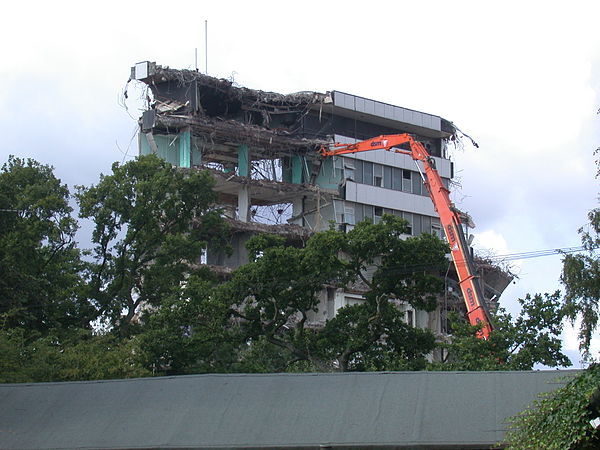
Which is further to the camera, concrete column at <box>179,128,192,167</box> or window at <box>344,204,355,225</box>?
window at <box>344,204,355,225</box>

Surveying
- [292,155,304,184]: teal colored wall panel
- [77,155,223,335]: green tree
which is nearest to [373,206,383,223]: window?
[292,155,304,184]: teal colored wall panel

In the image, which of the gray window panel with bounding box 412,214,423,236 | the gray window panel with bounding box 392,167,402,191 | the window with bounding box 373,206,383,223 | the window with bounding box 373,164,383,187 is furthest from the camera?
the gray window panel with bounding box 392,167,402,191

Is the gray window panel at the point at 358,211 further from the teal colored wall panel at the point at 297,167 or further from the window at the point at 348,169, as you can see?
the teal colored wall panel at the point at 297,167

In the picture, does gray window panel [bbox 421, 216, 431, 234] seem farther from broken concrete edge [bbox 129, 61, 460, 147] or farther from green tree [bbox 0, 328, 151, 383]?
green tree [bbox 0, 328, 151, 383]

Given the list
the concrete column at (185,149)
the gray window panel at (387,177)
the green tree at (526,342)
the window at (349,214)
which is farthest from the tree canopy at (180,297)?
the gray window panel at (387,177)

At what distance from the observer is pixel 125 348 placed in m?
39.8

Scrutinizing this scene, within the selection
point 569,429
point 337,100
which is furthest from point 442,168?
point 569,429

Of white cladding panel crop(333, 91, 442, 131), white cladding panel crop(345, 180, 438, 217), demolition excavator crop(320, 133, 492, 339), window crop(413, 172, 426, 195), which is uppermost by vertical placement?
white cladding panel crop(333, 91, 442, 131)

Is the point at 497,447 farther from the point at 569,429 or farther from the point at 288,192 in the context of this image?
the point at 288,192

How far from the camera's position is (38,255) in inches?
1816

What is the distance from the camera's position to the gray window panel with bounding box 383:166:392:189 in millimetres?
67625

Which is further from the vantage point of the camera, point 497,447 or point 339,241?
point 339,241

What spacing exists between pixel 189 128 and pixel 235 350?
1722 centimetres

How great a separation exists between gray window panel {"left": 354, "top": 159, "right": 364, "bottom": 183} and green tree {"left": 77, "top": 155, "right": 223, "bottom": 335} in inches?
775
